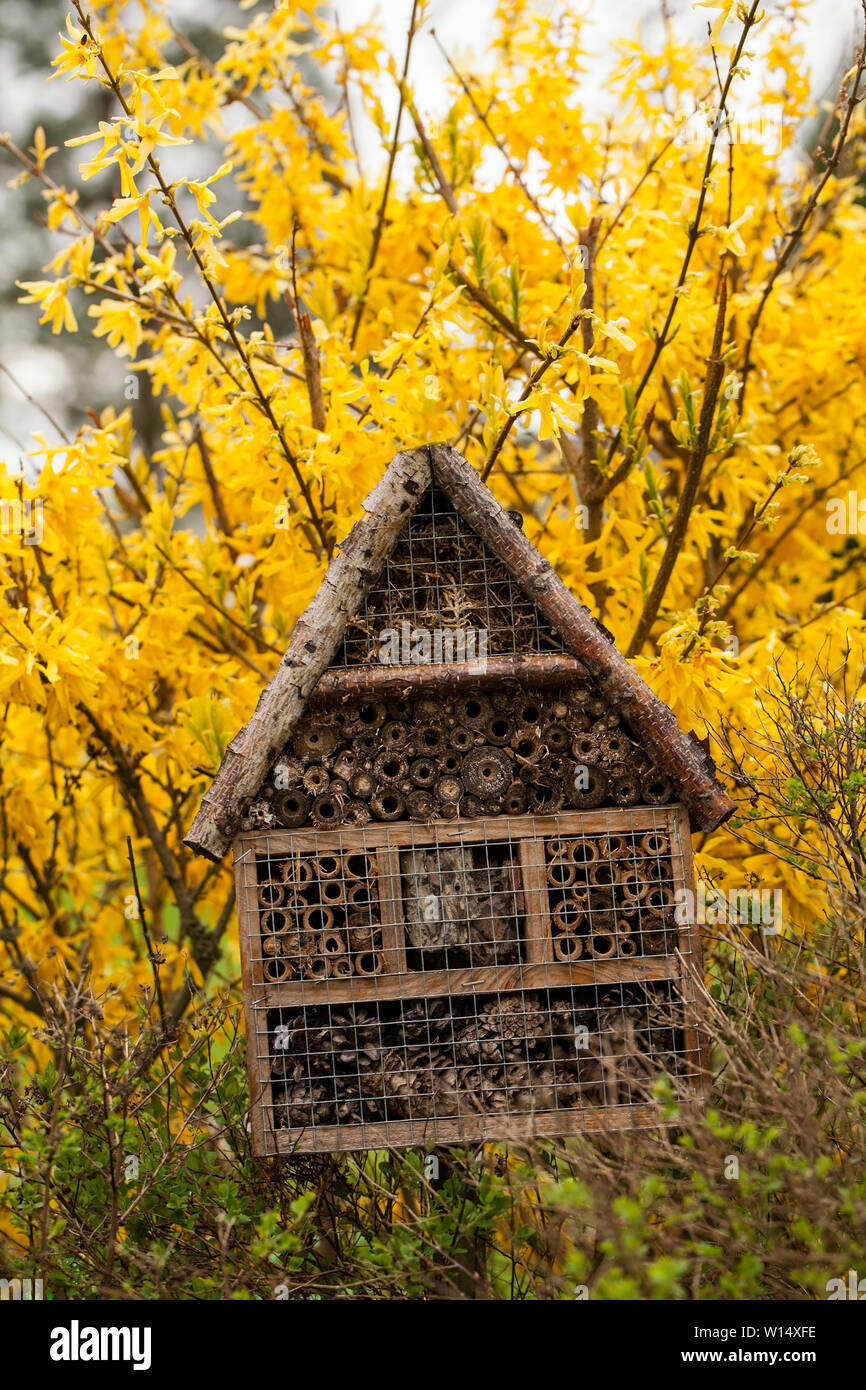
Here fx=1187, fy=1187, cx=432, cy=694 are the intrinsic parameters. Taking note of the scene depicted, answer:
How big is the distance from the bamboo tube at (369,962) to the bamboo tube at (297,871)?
18 centimetres

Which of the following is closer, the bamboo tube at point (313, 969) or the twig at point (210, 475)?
the bamboo tube at point (313, 969)

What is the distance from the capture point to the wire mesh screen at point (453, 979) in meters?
2.32

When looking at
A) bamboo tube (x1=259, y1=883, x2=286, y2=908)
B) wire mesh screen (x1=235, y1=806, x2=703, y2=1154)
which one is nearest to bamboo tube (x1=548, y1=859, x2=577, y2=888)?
wire mesh screen (x1=235, y1=806, x2=703, y2=1154)

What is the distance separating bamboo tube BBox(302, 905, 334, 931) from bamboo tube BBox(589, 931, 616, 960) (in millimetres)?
524

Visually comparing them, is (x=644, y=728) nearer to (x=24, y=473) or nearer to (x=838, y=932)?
(x=838, y=932)

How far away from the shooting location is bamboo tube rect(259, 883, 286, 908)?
7.73ft

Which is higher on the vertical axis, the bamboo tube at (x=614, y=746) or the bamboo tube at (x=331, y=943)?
the bamboo tube at (x=614, y=746)

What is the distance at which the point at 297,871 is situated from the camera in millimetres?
2346

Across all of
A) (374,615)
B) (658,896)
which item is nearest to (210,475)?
(374,615)

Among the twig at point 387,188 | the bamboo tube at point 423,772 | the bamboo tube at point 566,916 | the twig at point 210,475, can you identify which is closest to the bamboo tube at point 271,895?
the bamboo tube at point 423,772

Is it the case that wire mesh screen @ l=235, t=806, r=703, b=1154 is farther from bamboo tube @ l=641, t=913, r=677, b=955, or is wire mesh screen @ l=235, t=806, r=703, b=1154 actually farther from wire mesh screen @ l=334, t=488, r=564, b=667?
wire mesh screen @ l=334, t=488, r=564, b=667

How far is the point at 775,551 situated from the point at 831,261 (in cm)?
98

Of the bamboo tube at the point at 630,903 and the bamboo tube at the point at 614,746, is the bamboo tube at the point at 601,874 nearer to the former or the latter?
the bamboo tube at the point at 630,903
